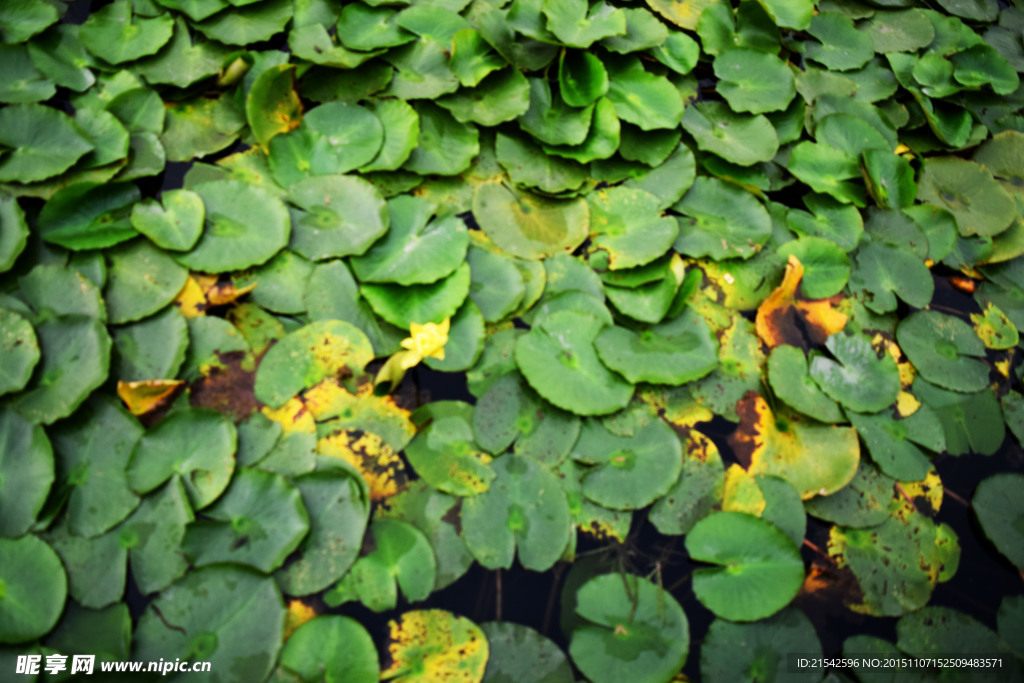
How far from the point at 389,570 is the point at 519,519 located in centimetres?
42

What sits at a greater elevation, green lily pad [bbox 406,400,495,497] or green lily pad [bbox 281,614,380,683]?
green lily pad [bbox 406,400,495,497]

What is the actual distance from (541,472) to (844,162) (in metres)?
2.06

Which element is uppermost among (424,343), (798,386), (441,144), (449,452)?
(441,144)

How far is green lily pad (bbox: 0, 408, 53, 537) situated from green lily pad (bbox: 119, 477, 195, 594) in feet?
0.79

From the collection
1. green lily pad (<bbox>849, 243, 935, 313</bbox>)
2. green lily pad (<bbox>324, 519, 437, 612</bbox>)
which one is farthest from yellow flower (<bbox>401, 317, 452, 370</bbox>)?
green lily pad (<bbox>849, 243, 935, 313</bbox>)

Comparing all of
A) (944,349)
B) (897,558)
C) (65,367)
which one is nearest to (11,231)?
(65,367)

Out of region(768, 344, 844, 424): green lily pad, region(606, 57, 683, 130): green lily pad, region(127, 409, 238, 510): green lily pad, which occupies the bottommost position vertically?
region(127, 409, 238, 510): green lily pad

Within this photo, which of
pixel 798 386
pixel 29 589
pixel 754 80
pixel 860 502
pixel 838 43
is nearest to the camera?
pixel 29 589

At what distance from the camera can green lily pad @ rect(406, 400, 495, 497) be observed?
1987 millimetres

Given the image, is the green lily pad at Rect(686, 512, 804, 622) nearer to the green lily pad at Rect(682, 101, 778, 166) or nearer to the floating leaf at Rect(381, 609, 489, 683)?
the floating leaf at Rect(381, 609, 489, 683)

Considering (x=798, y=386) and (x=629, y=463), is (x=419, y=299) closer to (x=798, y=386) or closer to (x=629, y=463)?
(x=629, y=463)

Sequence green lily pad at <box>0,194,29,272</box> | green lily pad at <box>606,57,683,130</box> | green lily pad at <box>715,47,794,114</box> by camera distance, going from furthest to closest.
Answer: green lily pad at <box>715,47,794,114</box>
green lily pad at <box>606,57,683,130</box>
green lily pad at <box>0,194,29,272</box>

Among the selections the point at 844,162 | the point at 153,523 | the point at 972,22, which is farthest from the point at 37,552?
the point at 972,22

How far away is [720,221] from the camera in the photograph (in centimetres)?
261
